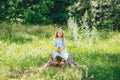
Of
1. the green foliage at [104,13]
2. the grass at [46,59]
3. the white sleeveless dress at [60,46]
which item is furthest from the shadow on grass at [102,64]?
the green foliage at [104,13]

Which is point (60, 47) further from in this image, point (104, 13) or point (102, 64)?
point (104, 13)

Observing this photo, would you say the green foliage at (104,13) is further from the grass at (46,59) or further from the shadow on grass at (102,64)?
the shadow on grass at (102,64)

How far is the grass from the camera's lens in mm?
10133

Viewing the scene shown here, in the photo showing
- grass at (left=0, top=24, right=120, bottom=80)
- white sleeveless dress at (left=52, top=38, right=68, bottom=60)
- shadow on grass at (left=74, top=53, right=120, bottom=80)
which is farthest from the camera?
white sleeveless dress at (left=52, top=38, right=68, bottom=60)

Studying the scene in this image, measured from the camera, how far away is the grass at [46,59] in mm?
10133

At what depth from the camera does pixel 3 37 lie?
1644cm

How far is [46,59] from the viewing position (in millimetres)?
12211

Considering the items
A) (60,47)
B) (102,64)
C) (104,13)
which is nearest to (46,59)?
(60,47)

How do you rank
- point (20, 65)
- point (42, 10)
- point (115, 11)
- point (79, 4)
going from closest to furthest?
point (20, 65) → point (115, 11) → point (79, 4) → point (42, 10)

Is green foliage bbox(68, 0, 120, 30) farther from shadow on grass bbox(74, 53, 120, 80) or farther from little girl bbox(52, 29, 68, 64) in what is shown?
little girl bbox(52, 29, 68, 64)

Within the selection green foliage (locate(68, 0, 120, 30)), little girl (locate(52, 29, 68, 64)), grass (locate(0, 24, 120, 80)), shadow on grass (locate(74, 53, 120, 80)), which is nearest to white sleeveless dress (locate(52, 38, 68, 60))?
little girl (locate(52, 29, 68, 64))

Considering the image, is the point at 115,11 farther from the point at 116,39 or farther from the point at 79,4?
the point at 116,39

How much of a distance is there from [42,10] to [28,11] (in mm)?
976

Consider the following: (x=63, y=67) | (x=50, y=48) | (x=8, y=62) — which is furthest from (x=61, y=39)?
(x=50, y=48)
